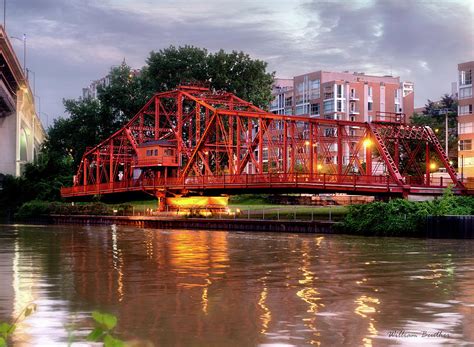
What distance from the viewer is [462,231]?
50.2 metres

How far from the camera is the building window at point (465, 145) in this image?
108m

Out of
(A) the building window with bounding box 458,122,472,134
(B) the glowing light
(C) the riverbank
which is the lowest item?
(C) the riverbank

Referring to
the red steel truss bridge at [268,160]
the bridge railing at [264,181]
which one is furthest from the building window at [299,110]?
the bridge railing at [264,181]

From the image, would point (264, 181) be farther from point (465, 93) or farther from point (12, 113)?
point (12, 113)

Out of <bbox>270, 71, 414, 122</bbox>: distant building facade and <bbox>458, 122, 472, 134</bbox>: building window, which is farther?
<bbox>270, 71, 414, 122</bbox>: distant building facade

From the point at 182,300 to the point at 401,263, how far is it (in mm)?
14903

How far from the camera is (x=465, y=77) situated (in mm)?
114062

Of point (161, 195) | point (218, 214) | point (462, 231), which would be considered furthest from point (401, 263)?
point (161, 195)

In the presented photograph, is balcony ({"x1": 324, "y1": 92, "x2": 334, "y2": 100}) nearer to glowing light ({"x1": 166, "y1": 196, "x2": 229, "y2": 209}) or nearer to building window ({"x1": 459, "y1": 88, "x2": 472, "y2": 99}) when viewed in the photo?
building window ({"x1": 459, "y1": 88, "x2": 472, "y2": 99})

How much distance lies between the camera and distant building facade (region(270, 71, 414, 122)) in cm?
16975

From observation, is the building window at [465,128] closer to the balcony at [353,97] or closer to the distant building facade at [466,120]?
the distant building facade at [466,120]

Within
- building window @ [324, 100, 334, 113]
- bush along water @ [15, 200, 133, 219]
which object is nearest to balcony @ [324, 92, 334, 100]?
building window @ [324, 100, 334, 113]

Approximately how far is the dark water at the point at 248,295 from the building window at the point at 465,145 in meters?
70.1

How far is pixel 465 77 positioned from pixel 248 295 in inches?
3877
